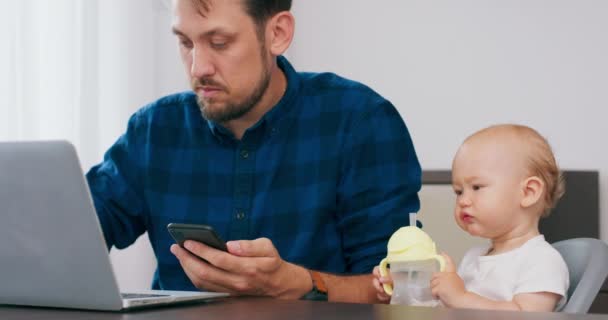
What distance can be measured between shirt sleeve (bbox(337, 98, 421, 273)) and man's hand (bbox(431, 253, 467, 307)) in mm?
287

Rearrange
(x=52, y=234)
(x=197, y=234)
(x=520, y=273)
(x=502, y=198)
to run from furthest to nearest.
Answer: (x=502, y=198), (x=520, y=273), (x=197, y=234), (x=52, y=234)

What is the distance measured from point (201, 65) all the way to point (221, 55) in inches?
2.1

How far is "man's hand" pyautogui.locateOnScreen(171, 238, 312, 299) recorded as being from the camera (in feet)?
4.44

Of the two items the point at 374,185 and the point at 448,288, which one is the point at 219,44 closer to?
the point at 374,185

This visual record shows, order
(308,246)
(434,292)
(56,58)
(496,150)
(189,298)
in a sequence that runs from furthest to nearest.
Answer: (56,58) → (308,246) → (496,150) → (434,292) → (189,298)

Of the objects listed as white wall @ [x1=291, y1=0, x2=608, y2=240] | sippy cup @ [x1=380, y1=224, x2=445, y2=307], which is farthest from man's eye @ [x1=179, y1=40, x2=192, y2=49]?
white wall @ [x1=291, y1=0, x2=608, y2=240]

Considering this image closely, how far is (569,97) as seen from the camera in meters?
3.24

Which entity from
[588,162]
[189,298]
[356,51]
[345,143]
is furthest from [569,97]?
[189,298]

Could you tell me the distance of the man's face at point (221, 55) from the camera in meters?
1.79

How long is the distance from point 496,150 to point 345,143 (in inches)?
→ 12.7

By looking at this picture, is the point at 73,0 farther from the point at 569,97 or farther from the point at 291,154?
the point at 569,97

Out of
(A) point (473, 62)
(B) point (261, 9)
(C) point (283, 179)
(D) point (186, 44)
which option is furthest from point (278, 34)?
(A) point (473, 62)

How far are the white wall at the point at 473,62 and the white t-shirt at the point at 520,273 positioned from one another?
66.6 inches

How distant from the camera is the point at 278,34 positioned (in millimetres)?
1931
